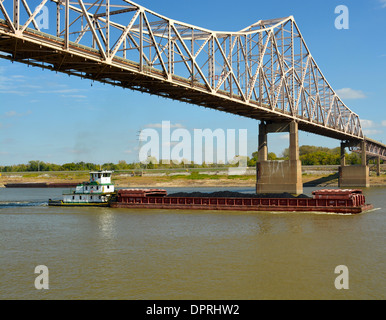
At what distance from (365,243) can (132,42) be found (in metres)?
37.0

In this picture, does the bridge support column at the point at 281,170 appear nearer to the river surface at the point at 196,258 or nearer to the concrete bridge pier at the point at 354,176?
the river surface at the point at 196,258

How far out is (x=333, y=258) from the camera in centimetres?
2297

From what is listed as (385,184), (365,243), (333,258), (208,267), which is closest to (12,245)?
(208,267)

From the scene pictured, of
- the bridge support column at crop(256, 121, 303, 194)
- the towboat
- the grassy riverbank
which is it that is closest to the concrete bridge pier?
the grassy riverbank

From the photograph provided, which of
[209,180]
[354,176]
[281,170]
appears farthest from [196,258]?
[209,180]

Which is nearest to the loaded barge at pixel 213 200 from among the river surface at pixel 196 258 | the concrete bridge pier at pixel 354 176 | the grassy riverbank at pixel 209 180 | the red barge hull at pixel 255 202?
the red barge hull at pixel 255 202

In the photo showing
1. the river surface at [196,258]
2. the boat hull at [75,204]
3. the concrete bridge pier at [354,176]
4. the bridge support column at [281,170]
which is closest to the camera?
the river surface at [196,258]

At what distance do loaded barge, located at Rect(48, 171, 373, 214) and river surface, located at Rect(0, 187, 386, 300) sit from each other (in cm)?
500

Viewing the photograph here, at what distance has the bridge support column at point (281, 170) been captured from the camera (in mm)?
77312

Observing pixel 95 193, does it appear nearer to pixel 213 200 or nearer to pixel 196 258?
pixel 213 200

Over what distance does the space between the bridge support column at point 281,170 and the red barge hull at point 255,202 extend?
89.7ft

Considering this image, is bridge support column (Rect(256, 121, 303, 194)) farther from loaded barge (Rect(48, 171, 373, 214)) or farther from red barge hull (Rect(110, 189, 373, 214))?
red barge hull (Rect(110, 189, 373, 214))

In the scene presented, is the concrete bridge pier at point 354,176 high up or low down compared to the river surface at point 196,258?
up
